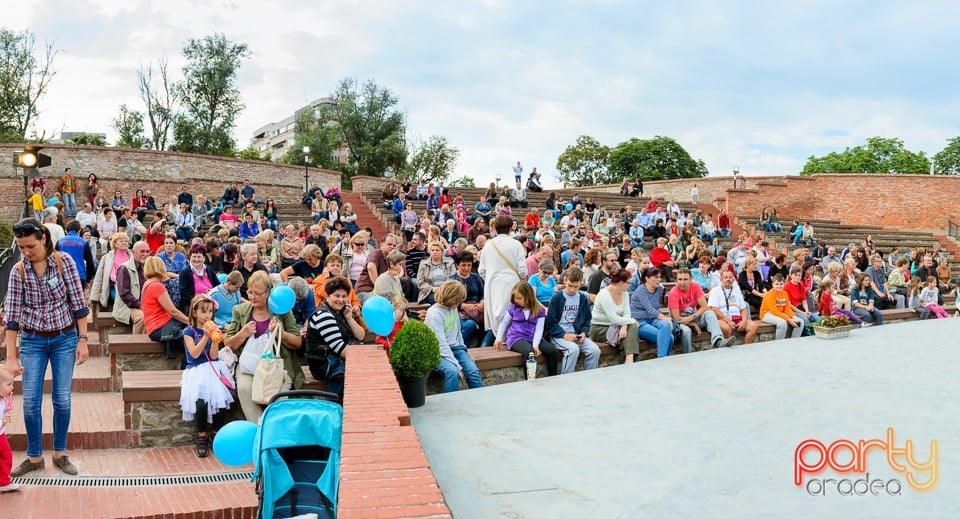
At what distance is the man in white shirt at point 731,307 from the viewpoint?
8156 millimetres

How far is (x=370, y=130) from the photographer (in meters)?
40.7

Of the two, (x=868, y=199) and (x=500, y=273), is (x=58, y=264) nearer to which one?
(x=500, y=273)

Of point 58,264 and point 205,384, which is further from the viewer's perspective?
point 205,384

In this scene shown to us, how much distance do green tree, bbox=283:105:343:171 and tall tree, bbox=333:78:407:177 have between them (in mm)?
622

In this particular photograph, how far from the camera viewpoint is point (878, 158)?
55406 mm

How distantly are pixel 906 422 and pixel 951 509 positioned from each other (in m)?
1.35

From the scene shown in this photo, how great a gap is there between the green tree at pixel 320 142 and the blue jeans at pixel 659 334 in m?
33.9

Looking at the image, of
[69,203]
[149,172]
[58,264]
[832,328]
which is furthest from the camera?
[149,172]

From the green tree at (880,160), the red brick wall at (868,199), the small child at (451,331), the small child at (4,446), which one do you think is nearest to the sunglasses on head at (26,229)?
the small child at (4,446)

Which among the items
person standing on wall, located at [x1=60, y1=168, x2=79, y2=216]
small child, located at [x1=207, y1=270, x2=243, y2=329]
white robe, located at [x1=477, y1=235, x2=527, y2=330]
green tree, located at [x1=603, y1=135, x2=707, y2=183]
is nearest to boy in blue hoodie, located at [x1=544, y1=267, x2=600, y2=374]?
white robe, located at [x1=477, y1=235, x2=527, y2=330]

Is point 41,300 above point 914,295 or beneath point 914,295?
above

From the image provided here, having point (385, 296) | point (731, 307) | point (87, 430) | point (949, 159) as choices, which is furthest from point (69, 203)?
point (949, 159)

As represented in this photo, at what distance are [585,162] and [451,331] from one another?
4897 cm

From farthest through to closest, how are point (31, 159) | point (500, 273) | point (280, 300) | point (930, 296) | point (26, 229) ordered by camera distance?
1. point (930, 296)
2. point (31, 159)
3. point (500, 273)
4. point (280, 300)
5. point (26, 229)
